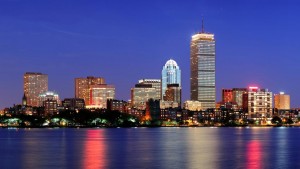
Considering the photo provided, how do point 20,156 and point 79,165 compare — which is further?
point 20,156

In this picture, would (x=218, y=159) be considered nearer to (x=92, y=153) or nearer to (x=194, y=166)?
(x=194, y=166)

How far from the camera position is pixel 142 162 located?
60.2 meters

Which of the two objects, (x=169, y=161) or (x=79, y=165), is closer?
(x=79, y=165)

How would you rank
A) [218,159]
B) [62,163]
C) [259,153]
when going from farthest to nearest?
[259,153] < [218,159] < [62,163]

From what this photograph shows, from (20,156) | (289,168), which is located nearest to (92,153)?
(20,156)

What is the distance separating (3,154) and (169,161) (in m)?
21.3

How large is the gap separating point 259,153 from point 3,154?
96.7 ft

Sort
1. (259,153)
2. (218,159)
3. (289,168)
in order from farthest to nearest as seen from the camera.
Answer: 1. (259,153)
2. (218,159)
3. (289,168)

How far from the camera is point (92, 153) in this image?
72.4 meters

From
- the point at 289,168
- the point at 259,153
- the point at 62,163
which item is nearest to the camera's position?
the point at 289,168

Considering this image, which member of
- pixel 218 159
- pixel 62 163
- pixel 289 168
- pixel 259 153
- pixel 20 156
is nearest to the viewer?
pixel 289 168

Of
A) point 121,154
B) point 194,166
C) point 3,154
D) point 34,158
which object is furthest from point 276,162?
point 3,154

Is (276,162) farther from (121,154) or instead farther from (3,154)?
(3,154)

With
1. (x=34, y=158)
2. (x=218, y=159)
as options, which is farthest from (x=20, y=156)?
(x=218, y=159)
